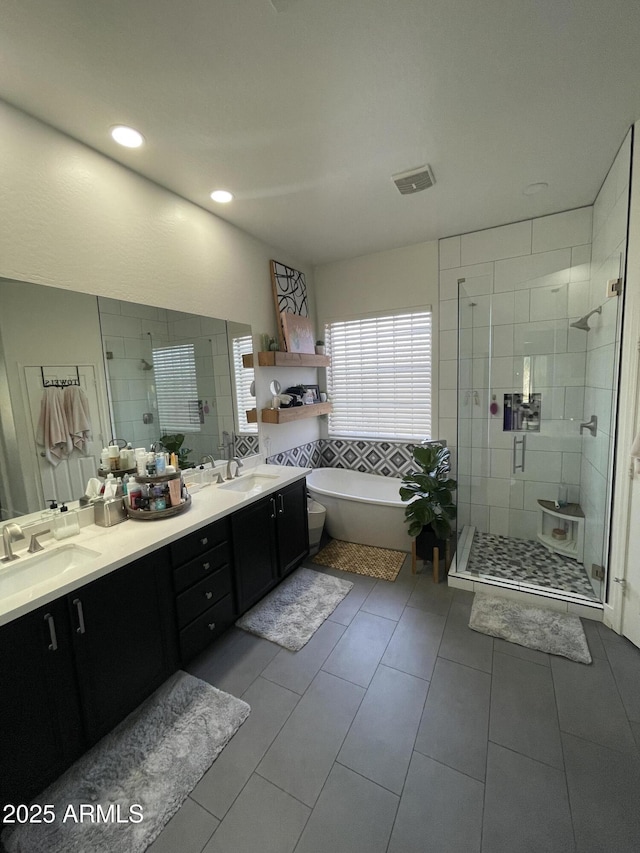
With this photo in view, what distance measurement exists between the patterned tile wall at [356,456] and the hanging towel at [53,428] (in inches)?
72.3

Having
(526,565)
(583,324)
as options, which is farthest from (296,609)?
(583,324)

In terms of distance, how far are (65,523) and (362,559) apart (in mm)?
2188

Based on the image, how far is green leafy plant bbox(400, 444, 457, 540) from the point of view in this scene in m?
2.66

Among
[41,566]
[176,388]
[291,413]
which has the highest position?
[176,388]

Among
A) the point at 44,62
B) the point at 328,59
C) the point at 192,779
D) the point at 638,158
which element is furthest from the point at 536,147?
the point at 192,779

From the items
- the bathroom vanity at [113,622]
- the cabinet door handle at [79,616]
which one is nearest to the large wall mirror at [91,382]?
the bathroom vanity at [113,622]

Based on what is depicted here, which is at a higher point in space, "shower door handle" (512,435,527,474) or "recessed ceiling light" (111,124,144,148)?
"recessed ceiling light" (111,124,144,148)

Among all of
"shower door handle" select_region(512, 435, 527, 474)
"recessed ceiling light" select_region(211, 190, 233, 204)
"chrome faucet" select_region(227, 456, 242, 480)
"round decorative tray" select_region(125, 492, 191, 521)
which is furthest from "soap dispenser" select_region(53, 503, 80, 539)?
"shower door handle" select_region(512, 435, 527, 474)

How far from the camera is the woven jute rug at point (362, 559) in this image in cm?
278

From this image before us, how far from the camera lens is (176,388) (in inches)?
94.4

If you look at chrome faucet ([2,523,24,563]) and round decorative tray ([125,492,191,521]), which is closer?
chrome faucet ([2,523,24,563])

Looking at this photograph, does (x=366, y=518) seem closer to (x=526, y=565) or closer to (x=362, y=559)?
(x=362, y=559)

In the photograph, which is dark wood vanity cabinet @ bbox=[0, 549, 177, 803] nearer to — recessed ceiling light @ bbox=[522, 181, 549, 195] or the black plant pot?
the black plant pot

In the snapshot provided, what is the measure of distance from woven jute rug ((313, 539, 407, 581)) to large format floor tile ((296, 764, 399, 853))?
142 cm
